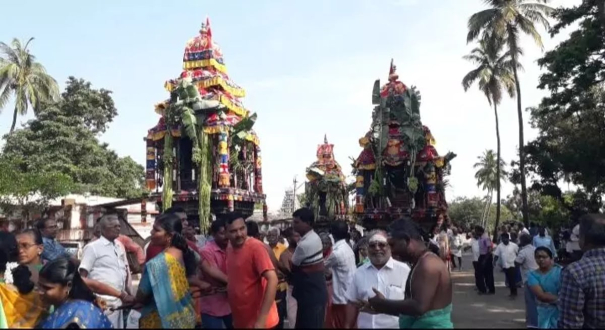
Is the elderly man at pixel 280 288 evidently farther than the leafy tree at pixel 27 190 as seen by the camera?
No

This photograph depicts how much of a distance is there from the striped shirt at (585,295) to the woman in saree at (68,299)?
3049 millimetres

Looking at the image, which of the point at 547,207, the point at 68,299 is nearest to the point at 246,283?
the point at 68,299

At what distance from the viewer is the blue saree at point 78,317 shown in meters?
3.28

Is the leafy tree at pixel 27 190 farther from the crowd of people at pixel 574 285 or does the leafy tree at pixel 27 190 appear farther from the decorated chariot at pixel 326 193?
the crowd of people at pixel 574 285

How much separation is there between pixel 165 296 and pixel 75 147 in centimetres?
3191

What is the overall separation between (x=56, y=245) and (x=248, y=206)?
18574 millimetres

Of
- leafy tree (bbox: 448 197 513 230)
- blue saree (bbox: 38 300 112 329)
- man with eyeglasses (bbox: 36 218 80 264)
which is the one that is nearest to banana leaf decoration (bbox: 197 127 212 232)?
man with eyeglasses (bbox: 36 218 80 264)

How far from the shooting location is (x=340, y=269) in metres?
6.13

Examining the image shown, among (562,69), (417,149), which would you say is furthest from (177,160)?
(562,69)

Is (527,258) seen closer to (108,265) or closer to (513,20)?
(108,265)

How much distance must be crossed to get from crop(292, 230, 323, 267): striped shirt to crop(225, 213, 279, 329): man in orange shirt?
4.29 ft

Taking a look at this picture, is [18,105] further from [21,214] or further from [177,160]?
[177,160]

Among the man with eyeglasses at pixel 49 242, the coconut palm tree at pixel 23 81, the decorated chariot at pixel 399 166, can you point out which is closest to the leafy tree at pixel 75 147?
the coconut palm tree at pixel 23 81

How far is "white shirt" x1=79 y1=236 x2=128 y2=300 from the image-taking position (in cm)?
518
